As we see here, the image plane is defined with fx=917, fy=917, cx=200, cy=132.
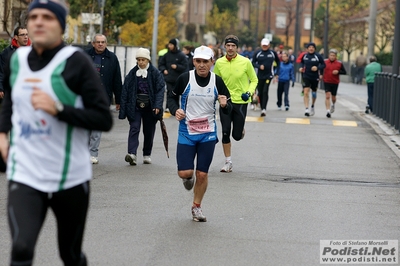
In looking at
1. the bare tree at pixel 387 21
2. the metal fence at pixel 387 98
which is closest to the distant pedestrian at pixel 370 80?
the metal fence at pixel 387 98

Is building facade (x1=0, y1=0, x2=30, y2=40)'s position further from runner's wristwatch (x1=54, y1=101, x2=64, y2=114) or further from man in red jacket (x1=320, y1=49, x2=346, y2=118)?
runner's wristwatch (x1=54, y1=101, x2=64, y2=114)

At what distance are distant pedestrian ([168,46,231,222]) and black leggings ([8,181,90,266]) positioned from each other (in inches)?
152

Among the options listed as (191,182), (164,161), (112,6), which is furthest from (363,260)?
(112,6)

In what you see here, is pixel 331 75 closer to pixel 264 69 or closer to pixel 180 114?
pixel 264 69

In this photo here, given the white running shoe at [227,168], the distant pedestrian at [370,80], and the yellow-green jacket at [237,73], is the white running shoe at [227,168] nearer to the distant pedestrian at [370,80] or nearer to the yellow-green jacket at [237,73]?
the yellow-green jacket at [237,73]

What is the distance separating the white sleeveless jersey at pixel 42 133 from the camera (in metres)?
4.59

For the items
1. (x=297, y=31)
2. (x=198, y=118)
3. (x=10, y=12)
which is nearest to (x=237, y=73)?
(x=198, y=118)

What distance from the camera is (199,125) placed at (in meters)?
8.88

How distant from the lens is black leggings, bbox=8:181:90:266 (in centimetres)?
452

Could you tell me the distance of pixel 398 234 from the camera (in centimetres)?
852

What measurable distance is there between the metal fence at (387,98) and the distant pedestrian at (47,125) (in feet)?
52.8

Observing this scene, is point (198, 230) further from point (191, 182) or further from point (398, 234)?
point (398, 234)

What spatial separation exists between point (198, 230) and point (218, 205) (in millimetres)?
1519

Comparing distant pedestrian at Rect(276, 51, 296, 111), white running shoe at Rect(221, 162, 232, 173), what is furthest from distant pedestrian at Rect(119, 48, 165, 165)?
distant pedestrian at Rect(276, 51, 296, 111)
